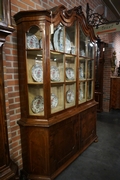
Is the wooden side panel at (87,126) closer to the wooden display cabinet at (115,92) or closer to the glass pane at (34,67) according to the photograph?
the glass pane at (34,67)

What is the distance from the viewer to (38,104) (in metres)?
1.63

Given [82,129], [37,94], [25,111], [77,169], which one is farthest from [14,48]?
[77,169]

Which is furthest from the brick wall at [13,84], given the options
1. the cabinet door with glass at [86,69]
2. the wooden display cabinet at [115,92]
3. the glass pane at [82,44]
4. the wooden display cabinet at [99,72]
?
the wooden display cabinet at [115,92]

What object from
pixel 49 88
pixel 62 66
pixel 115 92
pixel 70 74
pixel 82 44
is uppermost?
pixel 82 44

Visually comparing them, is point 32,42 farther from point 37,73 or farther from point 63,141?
point 63,141

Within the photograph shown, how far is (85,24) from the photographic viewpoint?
6.33 feet

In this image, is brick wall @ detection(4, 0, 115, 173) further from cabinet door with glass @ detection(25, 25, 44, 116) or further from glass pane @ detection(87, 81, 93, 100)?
glass pane @ detection(87, 81, 93, 100)

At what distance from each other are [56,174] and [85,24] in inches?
86.9

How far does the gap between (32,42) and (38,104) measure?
30.6 inches

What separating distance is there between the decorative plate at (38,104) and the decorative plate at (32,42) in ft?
2.09

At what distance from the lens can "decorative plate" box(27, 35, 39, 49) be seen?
146 centimetres

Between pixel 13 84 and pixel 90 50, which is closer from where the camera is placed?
pixel 13 84

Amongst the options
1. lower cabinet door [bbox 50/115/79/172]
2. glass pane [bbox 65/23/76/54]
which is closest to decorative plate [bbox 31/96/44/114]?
lower cabinet door [bbox 50/115/79/172]

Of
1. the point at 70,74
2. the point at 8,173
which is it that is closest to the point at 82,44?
the point at 70,74
